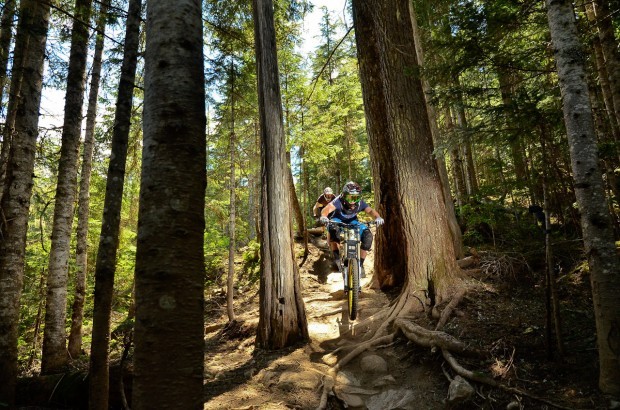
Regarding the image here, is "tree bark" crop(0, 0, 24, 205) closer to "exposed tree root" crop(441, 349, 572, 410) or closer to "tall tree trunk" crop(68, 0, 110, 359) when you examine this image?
"tall tree trunk" crop(68, 0, 110, 359)

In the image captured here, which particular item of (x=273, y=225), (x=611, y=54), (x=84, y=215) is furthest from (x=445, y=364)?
(x=84, y=215)

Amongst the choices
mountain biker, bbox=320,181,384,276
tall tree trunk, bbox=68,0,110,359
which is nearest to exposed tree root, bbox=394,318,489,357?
mountain biker, bbox=320,181,384,276

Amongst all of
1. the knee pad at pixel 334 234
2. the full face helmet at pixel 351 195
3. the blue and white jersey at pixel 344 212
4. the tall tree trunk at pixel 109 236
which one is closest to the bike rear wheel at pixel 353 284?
the knee pad at pixel 334 234

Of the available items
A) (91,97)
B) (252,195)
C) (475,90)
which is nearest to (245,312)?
(91,97)

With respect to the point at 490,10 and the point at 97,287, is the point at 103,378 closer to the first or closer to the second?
the point at 97,287

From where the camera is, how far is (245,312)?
31.3 feet

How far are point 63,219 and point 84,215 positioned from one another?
156 cm

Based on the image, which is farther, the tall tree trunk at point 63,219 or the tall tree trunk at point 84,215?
the tall tree trunk at point 84,215

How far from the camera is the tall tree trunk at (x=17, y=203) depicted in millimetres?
4574

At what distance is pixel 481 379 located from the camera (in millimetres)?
3590

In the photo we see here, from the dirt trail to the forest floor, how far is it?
13 millimetres

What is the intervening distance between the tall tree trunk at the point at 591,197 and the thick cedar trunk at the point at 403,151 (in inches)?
97.5

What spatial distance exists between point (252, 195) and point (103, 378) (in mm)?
18338

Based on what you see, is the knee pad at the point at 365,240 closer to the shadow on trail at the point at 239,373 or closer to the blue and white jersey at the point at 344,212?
the blue and white jersey at the point at 344,212
